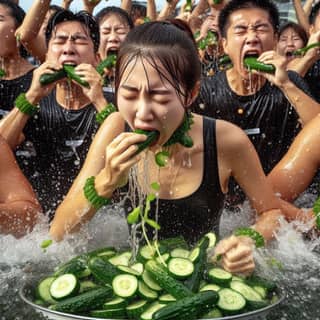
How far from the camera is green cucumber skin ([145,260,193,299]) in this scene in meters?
1.91

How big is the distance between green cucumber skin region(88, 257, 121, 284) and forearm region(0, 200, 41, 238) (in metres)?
1.05

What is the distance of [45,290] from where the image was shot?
2.01m

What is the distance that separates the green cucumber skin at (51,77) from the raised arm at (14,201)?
79cm

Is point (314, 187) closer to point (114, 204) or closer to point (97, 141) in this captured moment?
point (114, 204)

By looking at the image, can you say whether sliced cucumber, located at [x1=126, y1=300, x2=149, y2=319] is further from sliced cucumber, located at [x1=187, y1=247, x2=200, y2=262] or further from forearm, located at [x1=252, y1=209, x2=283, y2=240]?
forearm, located at [x1=252, y1=209, x2=283, y2=240]

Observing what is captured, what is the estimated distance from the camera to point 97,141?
9.47 ft

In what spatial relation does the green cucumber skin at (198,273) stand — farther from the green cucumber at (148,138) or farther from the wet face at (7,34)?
the wet face at (7,34)

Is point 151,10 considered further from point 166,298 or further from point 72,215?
point 166,298

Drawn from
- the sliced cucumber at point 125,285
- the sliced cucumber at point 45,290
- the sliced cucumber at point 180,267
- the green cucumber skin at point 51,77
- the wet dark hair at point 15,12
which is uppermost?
the wet dark hair at point 15,12

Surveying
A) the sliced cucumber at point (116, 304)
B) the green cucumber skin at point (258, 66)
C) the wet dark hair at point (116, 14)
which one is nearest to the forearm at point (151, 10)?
the wet dark hair at point (116, 14)

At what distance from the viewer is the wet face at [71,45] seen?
4227 mm

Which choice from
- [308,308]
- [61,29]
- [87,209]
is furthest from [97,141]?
[61,29]

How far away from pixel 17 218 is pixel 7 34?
2342 millimetres

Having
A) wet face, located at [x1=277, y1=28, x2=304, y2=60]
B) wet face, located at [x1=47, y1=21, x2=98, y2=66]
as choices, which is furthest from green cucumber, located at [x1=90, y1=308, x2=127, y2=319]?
wet face, located at [x1=277, y1=28, x2=304, y2=60]
